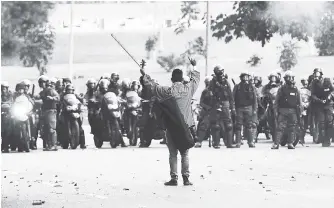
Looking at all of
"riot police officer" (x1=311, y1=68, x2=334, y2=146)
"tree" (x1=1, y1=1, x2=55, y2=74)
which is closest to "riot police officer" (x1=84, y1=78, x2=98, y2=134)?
"riot police officer" (x1=311, y1=68, x2=334, y2=146)

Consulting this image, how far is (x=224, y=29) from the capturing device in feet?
112

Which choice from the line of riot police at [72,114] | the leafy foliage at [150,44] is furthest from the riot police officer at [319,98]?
the leafy foliage at [150,44]

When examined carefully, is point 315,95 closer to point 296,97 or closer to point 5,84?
point 296,97

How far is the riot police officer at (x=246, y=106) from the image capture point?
23000 millimetres

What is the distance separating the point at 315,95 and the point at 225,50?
55.6 metres

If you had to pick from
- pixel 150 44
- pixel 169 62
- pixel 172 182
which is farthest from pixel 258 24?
pixel 150 44

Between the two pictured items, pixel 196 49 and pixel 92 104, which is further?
pixel 196 49

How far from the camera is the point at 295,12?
33219 mm

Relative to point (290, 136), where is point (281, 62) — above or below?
above

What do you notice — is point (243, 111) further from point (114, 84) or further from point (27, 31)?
point (27, 31)

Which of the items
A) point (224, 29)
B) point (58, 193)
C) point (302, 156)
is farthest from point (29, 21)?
point (58, 193)

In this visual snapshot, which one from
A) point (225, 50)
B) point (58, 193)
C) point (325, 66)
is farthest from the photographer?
point (225, 50)

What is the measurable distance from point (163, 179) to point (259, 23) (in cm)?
1877

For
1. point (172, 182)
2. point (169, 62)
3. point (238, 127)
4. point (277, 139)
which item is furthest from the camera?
point (169, 62)
